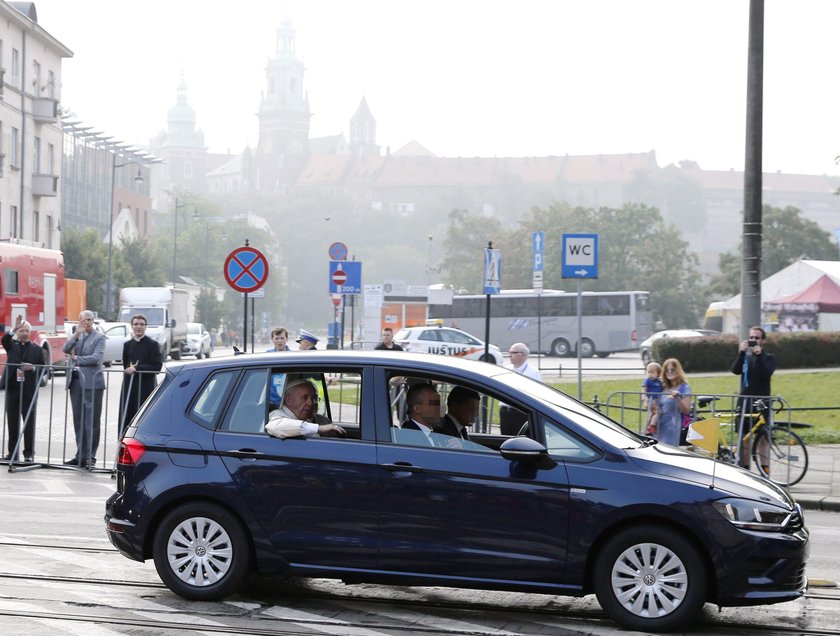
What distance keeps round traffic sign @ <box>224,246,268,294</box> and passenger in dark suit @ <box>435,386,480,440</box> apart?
10.1m

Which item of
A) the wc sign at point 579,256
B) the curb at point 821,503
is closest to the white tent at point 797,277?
the wc sign at point 579,256

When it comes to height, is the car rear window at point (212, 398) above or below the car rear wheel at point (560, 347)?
below

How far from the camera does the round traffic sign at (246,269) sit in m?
17.3

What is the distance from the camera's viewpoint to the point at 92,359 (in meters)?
14.9

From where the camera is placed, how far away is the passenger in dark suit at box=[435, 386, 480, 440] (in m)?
7.34

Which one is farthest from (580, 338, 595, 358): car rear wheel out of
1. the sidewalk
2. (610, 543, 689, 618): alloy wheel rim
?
(610, 543, 689, 618): alloy wheel rim

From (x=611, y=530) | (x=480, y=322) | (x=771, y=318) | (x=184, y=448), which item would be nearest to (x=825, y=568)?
(x=611, y=530)

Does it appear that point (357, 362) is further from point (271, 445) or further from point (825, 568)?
point (825, 568)

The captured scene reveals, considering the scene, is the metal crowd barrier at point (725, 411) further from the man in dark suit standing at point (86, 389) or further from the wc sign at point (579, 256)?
the man in dark suit standing at point (86, 389)

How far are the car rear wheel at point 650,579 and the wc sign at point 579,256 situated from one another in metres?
10.4

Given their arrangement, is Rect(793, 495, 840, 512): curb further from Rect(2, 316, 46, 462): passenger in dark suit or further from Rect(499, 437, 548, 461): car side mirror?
Rect(2, 316, 46, 462): passenger in dark suit

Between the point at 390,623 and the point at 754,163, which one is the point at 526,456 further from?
the point at 754,163

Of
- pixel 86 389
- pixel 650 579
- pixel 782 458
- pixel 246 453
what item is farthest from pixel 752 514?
pixel 86 389

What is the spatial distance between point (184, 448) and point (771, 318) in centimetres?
4804
